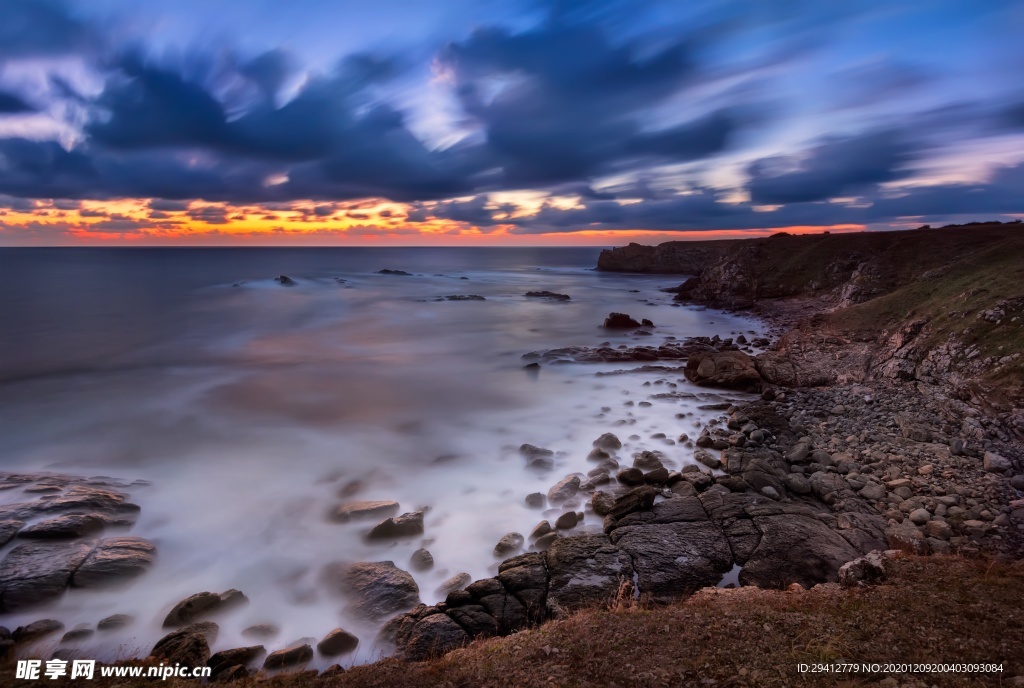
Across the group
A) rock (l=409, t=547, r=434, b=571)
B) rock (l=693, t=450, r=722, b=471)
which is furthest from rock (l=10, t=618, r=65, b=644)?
rock (l=693, t=450, r=722, b=471)

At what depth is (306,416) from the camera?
1731 cm

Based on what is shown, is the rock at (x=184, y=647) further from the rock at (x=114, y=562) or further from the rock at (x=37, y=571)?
the rock at (x=37, y=571)

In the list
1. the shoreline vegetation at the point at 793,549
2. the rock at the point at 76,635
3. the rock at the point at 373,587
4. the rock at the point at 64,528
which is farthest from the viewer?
the rock at the point at 64,528

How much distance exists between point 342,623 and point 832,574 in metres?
7.98

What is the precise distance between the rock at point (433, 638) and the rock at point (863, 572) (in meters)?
5.55

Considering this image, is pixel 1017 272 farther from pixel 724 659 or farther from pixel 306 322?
pixel 306 322

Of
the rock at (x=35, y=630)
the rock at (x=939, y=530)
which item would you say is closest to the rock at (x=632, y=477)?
the rock at (x=939, y=530)

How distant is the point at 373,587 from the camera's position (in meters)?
8.38

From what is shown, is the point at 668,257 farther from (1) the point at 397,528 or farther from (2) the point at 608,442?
(1) the point at 397,528

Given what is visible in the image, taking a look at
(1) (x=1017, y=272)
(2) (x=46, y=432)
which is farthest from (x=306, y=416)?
(1) (x=1017, y=272)

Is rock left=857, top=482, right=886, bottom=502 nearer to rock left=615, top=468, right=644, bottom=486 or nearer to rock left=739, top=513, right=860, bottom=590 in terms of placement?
rock left=739, top=513, right=860, bottom=590

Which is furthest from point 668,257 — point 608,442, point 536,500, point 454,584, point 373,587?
point 373,587

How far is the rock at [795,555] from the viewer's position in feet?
25.7

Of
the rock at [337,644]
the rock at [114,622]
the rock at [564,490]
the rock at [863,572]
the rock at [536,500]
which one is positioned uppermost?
the rock at [863,572]
